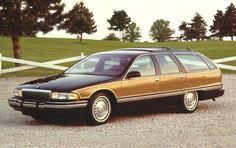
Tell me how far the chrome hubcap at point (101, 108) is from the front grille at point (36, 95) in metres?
0.90

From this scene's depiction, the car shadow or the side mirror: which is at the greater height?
the side mirror

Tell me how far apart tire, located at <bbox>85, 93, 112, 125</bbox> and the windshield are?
26.3 inches

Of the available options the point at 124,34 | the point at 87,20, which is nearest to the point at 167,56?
the point at 87,20

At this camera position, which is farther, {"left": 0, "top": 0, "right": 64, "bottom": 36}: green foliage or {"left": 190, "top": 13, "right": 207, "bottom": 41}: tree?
{"left": 190, "top": 13, "right": 207, "bottom": 41}: tree

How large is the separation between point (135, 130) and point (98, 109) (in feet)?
3.10

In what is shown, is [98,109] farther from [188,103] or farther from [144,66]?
[188,103]

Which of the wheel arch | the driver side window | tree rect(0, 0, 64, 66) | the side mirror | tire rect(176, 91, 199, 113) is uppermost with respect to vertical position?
tree rect(0, 0, 64, 66)

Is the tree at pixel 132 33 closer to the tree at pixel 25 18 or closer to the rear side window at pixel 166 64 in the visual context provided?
the tree at pixel 25 18

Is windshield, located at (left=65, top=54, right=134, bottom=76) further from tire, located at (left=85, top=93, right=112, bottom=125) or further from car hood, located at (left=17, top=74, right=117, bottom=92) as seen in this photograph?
tire, located at (left=85, top=93, right=112, bottom=125)

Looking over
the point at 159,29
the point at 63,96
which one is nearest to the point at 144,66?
the point at 63,96

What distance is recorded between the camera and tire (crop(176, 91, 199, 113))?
1202 centimetres

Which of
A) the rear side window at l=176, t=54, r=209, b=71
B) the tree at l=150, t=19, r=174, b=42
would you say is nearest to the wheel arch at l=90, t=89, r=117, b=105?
the rear side window at l=176, t=54, r=209, b=71

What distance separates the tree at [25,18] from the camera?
32.9m

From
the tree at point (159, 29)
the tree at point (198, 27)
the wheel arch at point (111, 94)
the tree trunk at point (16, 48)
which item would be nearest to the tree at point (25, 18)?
the tree trunk at point (16, 48)
